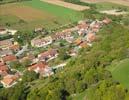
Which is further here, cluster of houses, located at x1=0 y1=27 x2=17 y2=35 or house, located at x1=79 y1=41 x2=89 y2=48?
cluster of houses, located at x1=0 y1=27 x2=17 y2=35

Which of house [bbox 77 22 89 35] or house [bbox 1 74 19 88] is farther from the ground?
house [bbox 77 22 89 35]

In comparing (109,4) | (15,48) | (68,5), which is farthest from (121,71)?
(109,4)

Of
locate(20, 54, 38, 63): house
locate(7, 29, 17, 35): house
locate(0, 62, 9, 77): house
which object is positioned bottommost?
locate(7, 29, 17, 35): house

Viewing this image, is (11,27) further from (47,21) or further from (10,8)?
(10,8)

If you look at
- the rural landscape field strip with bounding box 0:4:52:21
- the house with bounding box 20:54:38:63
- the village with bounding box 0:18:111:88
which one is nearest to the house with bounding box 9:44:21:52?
the village with bounding box 0:18:111:88

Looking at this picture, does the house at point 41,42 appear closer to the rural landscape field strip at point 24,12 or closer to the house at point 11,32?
the house at point 11,32

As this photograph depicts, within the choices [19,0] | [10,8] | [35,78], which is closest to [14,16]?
[10,8]

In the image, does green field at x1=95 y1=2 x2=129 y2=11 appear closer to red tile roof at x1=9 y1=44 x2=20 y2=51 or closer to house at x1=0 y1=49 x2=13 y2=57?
red tile roof at x1=9 y1=44 x2=20 y2=51
